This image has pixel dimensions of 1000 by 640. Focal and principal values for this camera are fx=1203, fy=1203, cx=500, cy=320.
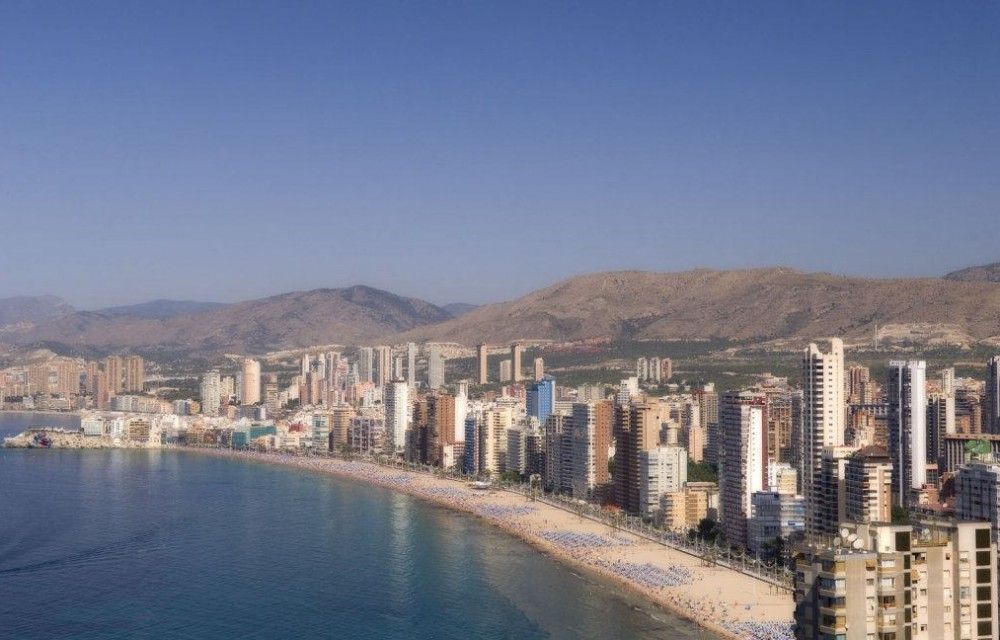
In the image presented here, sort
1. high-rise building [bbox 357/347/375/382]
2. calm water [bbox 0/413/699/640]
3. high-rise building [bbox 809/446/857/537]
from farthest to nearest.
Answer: high-rise building [bbox 357/347/375/382] < high-rise building [bbox 809/446/857/537] < calm water [bbox 0/413/699/640]

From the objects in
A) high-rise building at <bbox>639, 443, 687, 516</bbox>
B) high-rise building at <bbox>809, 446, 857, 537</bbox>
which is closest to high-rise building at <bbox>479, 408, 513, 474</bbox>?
high-rise building at <bbox>639, 443, 687, 516</bbox>

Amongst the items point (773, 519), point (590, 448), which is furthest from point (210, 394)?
point (773, 519)

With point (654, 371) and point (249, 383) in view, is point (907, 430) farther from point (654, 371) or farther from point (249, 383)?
point (249, 383)

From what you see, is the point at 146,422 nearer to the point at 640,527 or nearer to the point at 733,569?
the point at 640,527

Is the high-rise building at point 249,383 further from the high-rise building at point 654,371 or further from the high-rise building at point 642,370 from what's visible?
the high-rise building at point 654,371

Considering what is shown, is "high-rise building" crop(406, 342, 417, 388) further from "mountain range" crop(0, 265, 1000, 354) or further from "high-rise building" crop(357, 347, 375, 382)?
"mountain range" crop(0, 265, 1000, 354)

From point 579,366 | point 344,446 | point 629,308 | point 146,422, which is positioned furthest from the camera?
point 629,308

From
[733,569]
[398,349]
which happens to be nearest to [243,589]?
[733,569]
